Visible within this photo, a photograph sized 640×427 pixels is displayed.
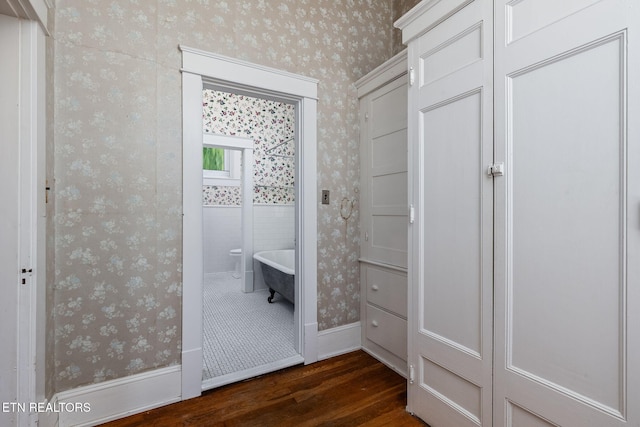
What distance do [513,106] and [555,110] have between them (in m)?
0.16

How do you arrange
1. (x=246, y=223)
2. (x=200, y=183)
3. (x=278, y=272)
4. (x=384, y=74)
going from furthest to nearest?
(x=246, y=223) < (x=278, y=272) < (x=384, y=74) < (x=200, y=183)

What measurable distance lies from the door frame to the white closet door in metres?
1.30

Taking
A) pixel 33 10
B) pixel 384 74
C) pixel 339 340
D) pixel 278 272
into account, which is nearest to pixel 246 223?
pixel 278 272

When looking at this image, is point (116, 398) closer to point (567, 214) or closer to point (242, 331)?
point (242, 331)

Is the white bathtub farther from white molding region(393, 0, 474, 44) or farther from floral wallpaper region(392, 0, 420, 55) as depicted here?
white molding region(393, 0, 474, 44)

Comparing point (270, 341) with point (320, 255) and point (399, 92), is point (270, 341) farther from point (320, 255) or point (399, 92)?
point (399, 92)

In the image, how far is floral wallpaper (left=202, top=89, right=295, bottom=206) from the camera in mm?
4430

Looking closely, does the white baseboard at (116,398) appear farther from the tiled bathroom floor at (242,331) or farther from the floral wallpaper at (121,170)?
the tiled bathroom floor at (242,331)

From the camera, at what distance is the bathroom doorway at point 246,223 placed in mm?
2547

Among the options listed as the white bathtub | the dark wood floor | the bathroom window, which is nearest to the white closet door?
the dark wood floor

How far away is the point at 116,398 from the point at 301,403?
1025 mm

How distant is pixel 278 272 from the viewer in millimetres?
3488

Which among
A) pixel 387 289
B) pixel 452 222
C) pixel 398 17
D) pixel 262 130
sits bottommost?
pixel 387 289

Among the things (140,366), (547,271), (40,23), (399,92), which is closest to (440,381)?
(547,271)
